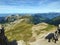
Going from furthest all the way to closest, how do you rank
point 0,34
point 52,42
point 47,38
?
point 47,38 < point 52,42 < point 0,34

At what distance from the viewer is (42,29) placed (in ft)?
331

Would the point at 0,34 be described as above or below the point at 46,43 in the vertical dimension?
above

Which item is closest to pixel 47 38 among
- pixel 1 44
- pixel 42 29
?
pixel 1 44

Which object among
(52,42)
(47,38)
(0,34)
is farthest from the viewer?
(47,38)

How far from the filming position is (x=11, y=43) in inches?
2391

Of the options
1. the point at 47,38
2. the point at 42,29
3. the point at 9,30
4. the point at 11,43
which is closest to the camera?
the point at 11,43

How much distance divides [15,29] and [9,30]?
4679mm

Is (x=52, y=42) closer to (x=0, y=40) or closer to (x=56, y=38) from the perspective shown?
(x=56, y=38)

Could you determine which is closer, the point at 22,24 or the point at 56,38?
the point at 56,38

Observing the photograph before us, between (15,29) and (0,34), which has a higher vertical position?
(0,34)

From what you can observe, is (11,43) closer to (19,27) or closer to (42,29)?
(42,29)

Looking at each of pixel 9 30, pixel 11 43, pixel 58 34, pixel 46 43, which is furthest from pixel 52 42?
pixel 9 30

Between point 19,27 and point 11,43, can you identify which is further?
point 19,27

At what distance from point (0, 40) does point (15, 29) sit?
219 ft
